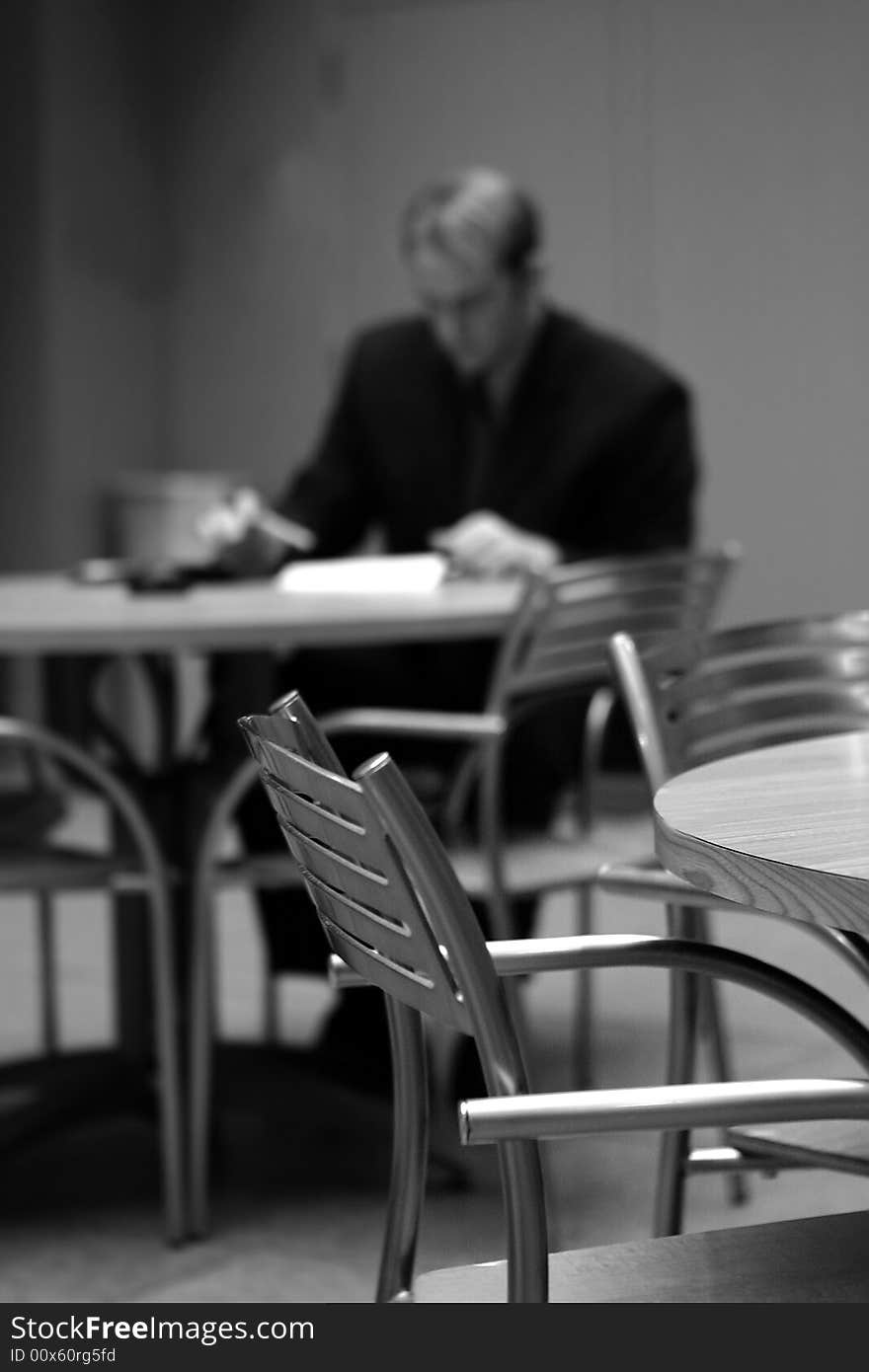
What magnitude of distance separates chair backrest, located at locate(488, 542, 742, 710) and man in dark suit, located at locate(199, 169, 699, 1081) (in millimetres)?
346

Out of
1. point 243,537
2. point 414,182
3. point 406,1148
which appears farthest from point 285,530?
point 414,182

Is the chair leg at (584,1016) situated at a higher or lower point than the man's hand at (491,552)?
lower

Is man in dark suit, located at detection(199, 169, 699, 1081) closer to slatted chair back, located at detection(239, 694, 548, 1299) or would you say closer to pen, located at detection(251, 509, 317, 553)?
pen, located at detection(251, 509, 317, 553)

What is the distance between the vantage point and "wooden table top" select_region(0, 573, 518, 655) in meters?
2.46

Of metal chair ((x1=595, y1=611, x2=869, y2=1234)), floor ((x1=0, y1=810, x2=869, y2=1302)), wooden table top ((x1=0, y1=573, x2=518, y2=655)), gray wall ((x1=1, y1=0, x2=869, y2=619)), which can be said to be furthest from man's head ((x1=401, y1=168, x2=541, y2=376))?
gray wall ((x1=1, y1=0, x2=869, y2=619))

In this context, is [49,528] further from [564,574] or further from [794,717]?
[794,717]

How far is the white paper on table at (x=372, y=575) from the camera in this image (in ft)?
9.66

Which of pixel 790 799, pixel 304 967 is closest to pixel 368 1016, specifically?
pixel 304 967

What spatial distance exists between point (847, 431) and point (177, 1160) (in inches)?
154

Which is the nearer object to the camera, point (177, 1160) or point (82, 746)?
point (177, 1160)

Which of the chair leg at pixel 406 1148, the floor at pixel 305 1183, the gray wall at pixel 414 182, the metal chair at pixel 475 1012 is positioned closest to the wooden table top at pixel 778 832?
the metal chair at pixel 475 1012

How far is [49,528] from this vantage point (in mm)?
6426

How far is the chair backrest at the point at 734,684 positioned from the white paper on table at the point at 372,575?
1052 mm

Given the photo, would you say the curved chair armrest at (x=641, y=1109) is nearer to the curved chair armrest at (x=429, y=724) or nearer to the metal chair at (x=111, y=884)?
the curved chair armrest at (x=429, y=724)
